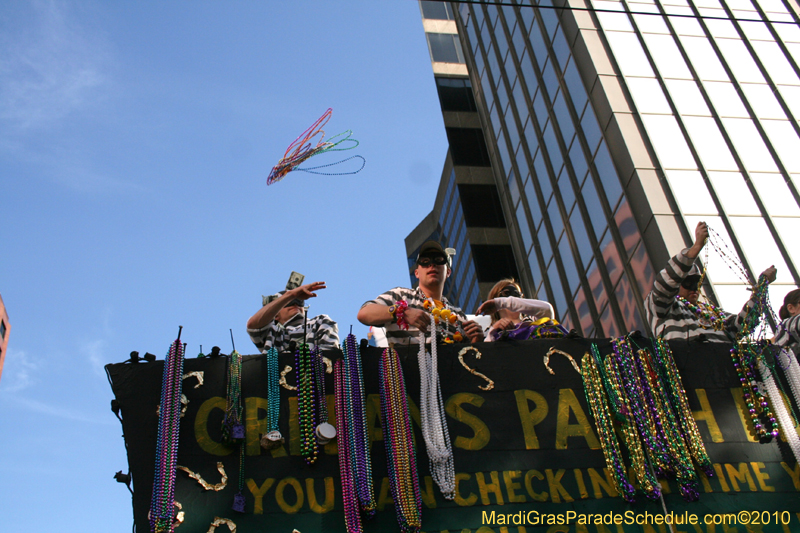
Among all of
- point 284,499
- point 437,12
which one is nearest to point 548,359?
point 284,499

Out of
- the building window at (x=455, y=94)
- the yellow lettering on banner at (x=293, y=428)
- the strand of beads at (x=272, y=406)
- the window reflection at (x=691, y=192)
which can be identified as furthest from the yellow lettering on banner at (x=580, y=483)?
the building window at (x=455, y=94)

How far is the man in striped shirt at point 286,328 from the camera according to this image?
5531 millimetres

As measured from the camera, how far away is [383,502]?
14.0 ft

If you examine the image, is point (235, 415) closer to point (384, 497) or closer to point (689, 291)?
point (384, 497)

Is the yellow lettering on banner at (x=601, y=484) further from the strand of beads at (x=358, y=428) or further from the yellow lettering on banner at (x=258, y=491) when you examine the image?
the yellow lettering on banner at (x=258, y=491)

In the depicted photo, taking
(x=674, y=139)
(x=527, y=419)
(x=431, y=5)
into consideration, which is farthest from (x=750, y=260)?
(x=431, y=5)

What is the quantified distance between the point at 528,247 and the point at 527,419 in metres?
16.7

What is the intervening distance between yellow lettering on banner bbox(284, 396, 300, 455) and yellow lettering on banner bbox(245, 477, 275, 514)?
24 centimetres

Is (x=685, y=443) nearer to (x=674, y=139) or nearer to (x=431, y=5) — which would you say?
(x=674, y=139)

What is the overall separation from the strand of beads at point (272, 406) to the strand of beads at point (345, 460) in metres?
0.38

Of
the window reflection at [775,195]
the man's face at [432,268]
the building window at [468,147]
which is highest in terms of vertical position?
the building window at [468,147]

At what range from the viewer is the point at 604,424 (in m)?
4.75

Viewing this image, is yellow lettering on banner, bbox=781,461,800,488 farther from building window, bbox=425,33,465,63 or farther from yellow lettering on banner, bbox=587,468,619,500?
building window, bbox=425,33,465,63

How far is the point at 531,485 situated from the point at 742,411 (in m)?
1.74
